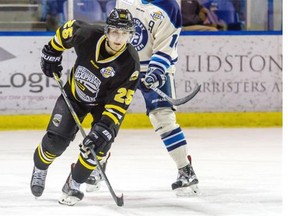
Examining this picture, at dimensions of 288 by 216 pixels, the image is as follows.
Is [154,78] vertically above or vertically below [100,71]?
below

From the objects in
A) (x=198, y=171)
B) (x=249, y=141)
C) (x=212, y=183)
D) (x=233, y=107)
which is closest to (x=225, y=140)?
(x=249, y=141)

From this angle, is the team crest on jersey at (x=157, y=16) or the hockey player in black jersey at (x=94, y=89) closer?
the hockey player in black jersey at (x=94, y=89)

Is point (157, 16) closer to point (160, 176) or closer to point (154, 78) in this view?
point (154, 78)

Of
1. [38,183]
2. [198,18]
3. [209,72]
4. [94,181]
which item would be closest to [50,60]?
[38,183]

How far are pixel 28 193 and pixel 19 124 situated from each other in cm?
267

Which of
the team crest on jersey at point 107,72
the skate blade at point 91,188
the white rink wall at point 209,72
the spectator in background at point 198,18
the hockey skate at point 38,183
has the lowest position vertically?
the white rink wall at point 209,72

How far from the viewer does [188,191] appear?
14.5 feet

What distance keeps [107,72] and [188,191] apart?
0.77 metres

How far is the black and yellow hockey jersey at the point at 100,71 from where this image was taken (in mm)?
3943

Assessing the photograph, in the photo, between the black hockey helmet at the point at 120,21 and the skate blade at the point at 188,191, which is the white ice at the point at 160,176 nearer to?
the skate blade at the point at 188,191

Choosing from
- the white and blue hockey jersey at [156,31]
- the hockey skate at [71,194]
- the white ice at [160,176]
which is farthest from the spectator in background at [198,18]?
the hockey skate at [71,194]

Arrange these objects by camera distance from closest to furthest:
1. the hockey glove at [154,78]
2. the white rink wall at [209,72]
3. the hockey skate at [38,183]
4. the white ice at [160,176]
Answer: the white ice at [160,176]
the hockey skate at [38,183]
the hockey glove at [154,78]
the white rink wall at [209,72]

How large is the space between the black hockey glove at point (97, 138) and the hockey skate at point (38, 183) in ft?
1.09

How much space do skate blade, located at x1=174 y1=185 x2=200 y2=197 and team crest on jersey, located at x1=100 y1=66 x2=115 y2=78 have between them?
74cm
